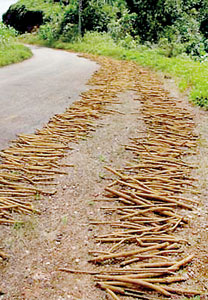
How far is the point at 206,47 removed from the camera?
49.2 feet

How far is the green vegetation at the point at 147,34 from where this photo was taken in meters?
10.9

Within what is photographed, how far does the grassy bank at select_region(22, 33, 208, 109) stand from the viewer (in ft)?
24.5

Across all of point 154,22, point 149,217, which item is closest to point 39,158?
point 149,217

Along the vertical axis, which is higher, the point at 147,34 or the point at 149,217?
the point at 147,34

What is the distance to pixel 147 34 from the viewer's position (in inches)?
704

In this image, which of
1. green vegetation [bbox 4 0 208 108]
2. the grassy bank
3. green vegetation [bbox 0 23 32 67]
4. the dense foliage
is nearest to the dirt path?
the grassy bank

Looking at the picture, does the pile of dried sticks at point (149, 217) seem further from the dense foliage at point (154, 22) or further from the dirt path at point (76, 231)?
the dense foliage at point (154, 22)

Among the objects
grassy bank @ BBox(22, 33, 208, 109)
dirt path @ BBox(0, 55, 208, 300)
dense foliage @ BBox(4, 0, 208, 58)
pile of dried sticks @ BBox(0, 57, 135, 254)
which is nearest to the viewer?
dirt path @ BBox(0, 55, 208, 300)

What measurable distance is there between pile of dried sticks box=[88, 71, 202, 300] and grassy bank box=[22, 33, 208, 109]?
2.58 meters

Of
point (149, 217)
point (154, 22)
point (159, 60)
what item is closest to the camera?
point (149, 217)

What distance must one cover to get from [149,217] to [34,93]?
495cm

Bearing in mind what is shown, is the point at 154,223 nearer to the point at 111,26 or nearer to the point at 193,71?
the point at 193,71

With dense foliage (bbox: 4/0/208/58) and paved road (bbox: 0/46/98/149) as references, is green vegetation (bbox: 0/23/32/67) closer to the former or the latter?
paved road (bbox: 0/46/98/149)

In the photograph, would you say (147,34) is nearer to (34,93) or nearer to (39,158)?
(34,93)
